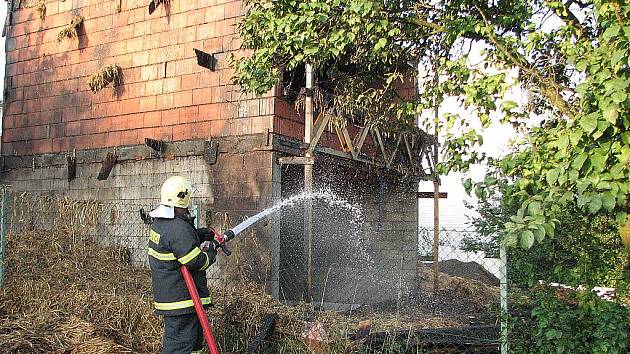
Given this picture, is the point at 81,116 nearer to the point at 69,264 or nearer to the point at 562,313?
the point at 69,264

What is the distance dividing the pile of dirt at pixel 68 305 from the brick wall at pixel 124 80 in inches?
107

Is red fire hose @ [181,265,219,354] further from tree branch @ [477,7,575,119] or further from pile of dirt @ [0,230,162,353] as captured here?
tree branch @ [477,7,575,119]

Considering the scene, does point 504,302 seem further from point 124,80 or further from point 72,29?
point 72,29

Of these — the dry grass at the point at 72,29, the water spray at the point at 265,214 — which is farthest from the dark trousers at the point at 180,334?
the dry grass at the point at 72,29

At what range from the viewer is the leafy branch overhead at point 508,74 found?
313 cm

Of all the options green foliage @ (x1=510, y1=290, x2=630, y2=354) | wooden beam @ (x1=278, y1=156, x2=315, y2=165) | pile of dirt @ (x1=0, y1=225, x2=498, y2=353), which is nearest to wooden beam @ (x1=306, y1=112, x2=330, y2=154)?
wooden beam @ (x1=278, y1=156, x2=315, y2=165)

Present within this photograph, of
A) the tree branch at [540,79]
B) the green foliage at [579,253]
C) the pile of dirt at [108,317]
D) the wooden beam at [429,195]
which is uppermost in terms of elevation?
the tree branch at [540,79]

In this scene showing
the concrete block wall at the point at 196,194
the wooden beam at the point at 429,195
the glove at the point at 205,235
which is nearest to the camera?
the glove at the point at 205,235

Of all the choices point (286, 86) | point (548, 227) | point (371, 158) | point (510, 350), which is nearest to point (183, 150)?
point (286, 86)

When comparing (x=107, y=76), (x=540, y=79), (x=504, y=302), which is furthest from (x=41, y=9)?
(x=504, y=302)

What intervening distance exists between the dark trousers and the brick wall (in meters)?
5.32

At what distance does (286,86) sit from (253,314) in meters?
4.69

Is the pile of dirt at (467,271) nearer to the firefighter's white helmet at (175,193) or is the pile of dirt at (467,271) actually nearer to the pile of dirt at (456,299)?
the pile of dirt at (456,299)

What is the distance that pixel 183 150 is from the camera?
10.6m
